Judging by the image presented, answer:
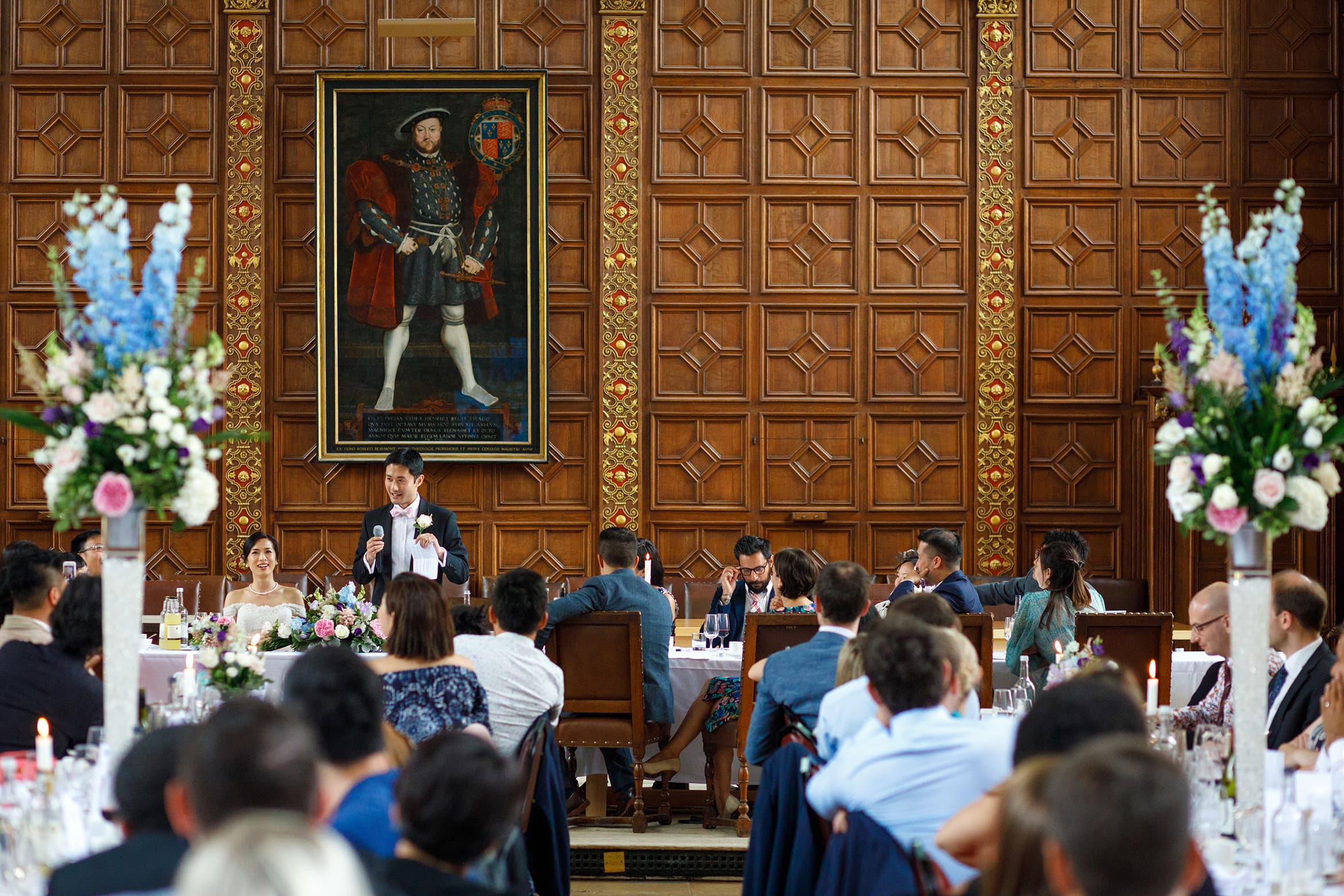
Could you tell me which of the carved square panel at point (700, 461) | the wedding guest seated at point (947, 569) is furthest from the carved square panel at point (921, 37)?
→ the wedding guest seated at point (947, 569)

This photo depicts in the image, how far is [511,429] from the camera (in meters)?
9.89

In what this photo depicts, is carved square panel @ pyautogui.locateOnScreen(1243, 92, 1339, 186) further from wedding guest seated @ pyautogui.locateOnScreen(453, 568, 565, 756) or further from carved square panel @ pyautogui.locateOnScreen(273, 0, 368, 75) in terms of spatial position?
wedding guest seated @ pyautogui.locateOnScreen(453, 568, 565, 756)

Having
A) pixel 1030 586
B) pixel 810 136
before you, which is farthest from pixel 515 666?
pixel 810 136

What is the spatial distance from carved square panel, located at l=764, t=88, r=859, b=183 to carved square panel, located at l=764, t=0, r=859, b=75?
0.20m

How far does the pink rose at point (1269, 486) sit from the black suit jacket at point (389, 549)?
4.74 m

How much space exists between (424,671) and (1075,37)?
26.1ft

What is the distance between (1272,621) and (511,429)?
6331 millimetres

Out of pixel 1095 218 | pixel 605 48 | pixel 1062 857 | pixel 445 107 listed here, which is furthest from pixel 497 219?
pixel 1062 857

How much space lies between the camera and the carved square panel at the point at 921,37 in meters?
10.0

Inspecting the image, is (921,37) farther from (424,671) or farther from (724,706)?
(424,671)

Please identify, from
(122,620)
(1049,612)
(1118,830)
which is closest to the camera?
(1118,830)

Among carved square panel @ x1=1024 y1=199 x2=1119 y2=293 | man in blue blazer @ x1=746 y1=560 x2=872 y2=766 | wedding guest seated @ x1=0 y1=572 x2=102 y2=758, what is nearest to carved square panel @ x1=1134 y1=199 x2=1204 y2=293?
carved square panel @ x1=1024 y1=199 x2=1119 y2=293

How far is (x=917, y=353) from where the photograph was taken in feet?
33.1

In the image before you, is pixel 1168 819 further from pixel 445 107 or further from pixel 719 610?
pixel 445 107
